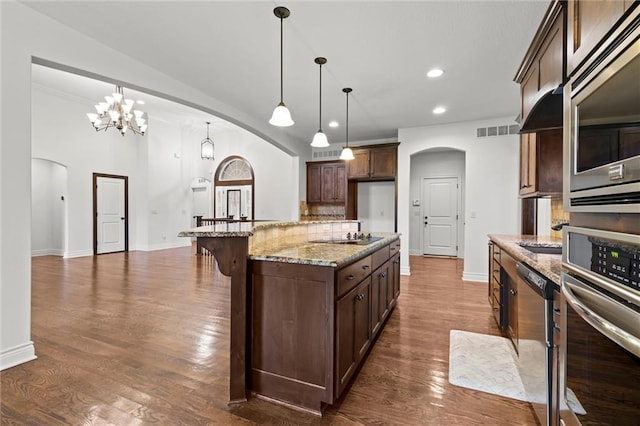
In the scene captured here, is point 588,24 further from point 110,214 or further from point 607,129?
point 110,214

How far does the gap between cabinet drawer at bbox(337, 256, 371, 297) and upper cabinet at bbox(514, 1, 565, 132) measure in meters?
1.54

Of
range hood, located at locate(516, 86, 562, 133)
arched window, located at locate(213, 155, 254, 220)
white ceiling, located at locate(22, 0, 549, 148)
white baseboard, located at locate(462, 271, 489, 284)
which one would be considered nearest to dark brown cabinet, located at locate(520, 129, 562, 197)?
range hood, located at locate(516, 86, 562, 133)

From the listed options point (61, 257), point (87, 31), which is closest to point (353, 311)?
point (87, 31)

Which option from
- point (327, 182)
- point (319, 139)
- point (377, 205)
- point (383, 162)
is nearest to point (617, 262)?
point (319, 139)

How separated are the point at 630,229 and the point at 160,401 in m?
2.47

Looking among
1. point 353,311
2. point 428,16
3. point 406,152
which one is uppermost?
point 428,16

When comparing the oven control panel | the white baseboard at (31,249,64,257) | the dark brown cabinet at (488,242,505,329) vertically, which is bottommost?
the white baseboard at (31,249,64,257)

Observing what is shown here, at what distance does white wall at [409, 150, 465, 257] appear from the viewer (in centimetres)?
742

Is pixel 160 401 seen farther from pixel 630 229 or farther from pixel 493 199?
pixel 493 199

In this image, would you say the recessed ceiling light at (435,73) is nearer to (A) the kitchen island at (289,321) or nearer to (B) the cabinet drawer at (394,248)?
(B) the cabinet drawer at (394,248)

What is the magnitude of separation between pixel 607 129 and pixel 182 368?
2.84m

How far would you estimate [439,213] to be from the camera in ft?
25.3

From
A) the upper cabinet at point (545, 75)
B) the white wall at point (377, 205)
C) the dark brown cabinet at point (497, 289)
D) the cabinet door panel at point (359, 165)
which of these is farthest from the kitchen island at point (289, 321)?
the white wall at point (377, 205)

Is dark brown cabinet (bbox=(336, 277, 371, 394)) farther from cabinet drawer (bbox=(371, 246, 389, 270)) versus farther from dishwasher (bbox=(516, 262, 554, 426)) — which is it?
dishwasher (bbox=(516, 262, 554, 426))
